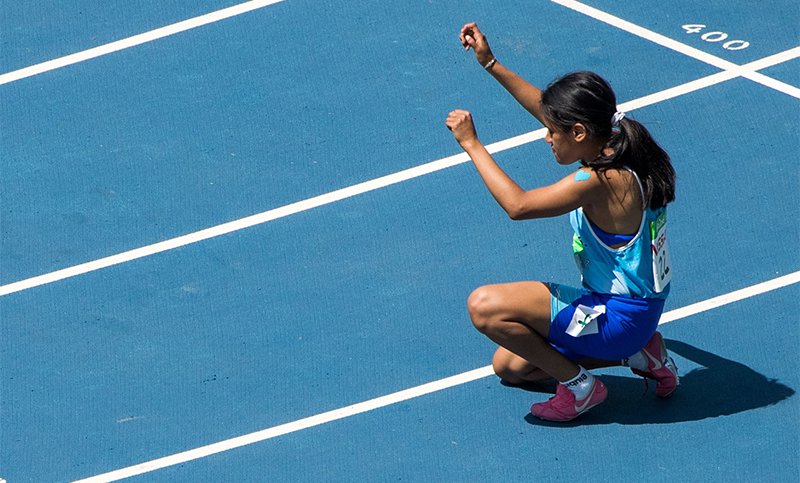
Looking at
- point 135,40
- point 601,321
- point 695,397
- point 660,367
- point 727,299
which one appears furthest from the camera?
A: point 135,40

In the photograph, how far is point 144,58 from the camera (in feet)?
22.3

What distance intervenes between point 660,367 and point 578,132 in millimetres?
1185

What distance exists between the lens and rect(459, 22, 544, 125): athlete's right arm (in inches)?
179

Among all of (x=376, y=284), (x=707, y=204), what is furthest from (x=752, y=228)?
(x=376, y=284)

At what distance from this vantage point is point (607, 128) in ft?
13.3

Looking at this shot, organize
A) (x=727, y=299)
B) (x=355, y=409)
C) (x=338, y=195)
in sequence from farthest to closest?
1. (x=338, y=195)
2. (x=727, y=299)
3. (x=355, y=409)

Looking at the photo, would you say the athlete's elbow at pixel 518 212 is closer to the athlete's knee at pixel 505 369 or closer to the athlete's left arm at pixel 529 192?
the athlete's left arm at pixel 529 192

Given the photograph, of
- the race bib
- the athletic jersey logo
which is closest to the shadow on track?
the athletic jersey logo

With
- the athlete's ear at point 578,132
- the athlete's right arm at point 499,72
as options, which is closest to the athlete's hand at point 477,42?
the athlete's right arm at point 499,72

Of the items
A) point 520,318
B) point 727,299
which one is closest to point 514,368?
point 520,318

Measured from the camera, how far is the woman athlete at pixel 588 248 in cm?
400

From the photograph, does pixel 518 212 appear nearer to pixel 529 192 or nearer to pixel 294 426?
pixel 529 192

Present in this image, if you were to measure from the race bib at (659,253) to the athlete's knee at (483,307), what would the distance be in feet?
2.25

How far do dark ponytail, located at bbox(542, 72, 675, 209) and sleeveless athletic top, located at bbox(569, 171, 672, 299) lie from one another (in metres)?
0.13
